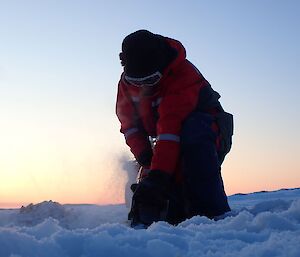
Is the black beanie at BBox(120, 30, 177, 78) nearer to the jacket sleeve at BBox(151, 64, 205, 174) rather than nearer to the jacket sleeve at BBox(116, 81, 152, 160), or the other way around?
the jacket sleeve at BBox(151, 64, 205, 174)

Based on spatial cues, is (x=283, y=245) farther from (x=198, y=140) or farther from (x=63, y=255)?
(x=198, y=140)

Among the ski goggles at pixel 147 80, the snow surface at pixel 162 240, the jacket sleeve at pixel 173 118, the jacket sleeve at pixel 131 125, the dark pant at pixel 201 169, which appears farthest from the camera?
the jacket sleeve at pixel 131 125

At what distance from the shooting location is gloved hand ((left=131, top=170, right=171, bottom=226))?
420 centimetres

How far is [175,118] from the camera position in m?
4.50

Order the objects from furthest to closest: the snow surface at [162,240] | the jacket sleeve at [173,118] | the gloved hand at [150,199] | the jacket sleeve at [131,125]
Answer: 1. the jacket sleeve at [131,125]
2. the jacket sleeve at [173,118]
3. the gloved hand at [150,199]
4. the snow surface at [162,240]

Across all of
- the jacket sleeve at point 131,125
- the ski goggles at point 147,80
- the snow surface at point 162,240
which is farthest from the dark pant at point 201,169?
the snow surface at point 162,240

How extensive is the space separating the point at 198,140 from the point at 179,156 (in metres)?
0.25

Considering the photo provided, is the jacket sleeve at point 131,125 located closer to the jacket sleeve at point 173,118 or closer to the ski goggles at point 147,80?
the ski goggles at point 147,80

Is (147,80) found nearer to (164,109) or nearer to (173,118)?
(164,109)

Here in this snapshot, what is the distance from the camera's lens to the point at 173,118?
4.50 meters

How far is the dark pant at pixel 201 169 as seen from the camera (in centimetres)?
446

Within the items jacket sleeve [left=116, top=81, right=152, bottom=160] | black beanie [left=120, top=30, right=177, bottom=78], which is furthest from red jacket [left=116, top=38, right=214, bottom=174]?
black beanie [left=120, top=30, right=177, bottom=78]

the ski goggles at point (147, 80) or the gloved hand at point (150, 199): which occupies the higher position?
the ski goggles at point (147, 80)

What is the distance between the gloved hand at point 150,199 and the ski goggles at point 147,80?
31.1 inches
